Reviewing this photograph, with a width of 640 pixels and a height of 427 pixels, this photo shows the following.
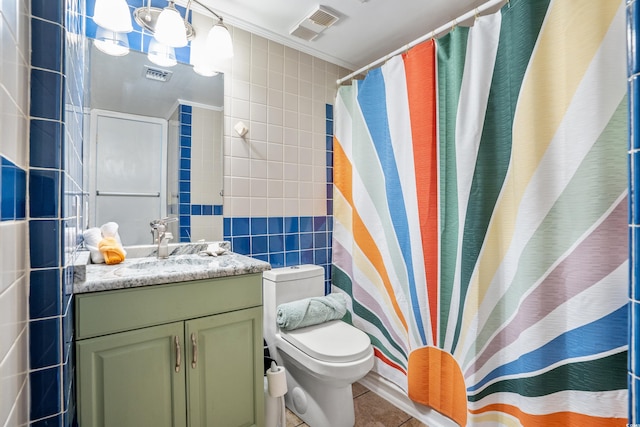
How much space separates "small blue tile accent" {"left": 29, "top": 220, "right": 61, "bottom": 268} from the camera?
698mm

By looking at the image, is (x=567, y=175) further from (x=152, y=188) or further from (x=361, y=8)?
(x=152, y=188)

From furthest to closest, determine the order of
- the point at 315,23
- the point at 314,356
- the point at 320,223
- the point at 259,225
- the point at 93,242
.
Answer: the point at 320,223 → the point at 259,225 → the point at 315,23 → the point at 314,356 → the point at 93,242

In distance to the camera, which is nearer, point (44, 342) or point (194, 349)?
point (44, 342)

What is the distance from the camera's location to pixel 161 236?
1.62m

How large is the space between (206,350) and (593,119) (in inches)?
67.2

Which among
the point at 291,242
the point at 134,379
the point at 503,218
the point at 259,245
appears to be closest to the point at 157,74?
the point at 259,245

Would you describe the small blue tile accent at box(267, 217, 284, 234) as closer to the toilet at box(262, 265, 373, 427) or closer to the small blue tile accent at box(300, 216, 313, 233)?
the small blue tile accent at box(300, 216, 313, 233)

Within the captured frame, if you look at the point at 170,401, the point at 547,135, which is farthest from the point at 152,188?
the point at 547,135

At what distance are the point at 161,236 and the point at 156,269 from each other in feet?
1.28

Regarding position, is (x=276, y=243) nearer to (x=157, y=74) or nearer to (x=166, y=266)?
(x=166, y=266)

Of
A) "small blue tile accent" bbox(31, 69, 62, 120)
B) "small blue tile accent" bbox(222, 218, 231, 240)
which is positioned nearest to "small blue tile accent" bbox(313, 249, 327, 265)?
"small blue tile accent" bbox(222, 218, 231, 240)

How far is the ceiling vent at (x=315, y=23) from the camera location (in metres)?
1.75

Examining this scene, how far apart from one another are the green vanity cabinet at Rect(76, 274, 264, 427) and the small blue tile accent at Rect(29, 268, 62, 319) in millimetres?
323

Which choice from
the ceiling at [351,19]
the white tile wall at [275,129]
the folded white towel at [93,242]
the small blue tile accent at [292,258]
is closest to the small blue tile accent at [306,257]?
the small blue tile accent at [292,258]
